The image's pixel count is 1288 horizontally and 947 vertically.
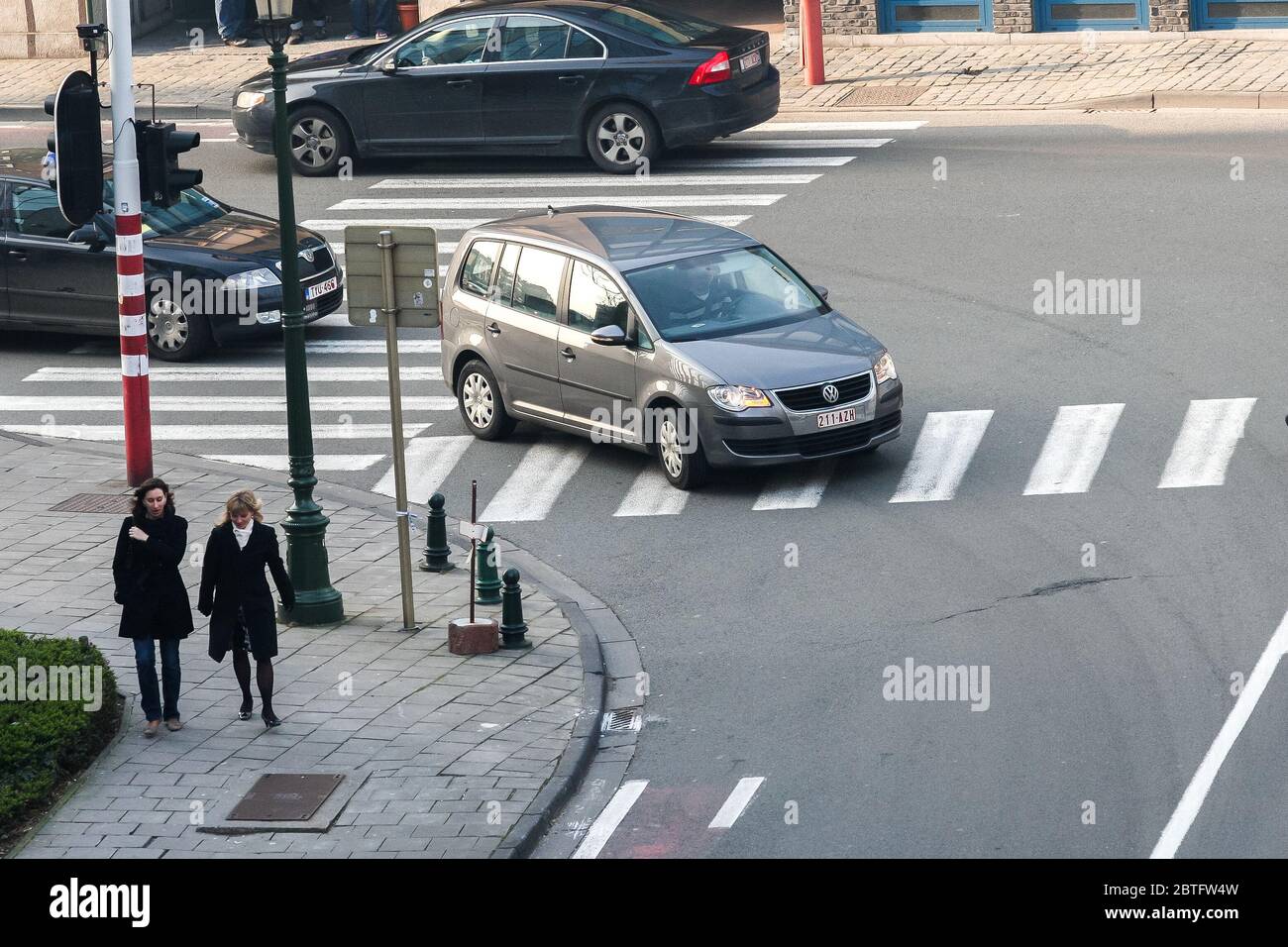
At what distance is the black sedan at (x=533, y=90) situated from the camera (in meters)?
24.0

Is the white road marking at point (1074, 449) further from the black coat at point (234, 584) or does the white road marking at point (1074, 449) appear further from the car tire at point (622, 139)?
the car tire at point (622, 139)

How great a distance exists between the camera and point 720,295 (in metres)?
16.1

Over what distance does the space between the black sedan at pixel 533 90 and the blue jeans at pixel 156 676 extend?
14072 mm

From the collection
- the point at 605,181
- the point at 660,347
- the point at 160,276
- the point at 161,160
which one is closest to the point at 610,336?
the point at 660,347

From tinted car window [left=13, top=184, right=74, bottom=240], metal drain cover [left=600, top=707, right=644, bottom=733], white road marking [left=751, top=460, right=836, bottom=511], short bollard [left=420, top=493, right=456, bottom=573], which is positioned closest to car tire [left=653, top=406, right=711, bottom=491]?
white road marking [left=751, top=460, right=836, bottom=511]

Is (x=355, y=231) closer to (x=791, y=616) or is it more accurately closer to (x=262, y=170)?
(x=791, y=616)

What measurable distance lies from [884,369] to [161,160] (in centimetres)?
565

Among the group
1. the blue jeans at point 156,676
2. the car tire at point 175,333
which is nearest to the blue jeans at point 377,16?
the car tire at point 175,333

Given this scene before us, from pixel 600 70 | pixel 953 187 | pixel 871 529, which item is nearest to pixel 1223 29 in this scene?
pixel 953 187

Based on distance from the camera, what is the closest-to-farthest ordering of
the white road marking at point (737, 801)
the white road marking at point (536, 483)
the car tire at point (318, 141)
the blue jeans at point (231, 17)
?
1. the white road marking at point (737, 801)
2. the white road marking at point (536, 483)
3. the car tire at point (318, 141)
4. the blue jeans at point (231, 17)

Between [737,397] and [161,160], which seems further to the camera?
[737,397]

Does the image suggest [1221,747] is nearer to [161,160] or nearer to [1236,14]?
[161,160]

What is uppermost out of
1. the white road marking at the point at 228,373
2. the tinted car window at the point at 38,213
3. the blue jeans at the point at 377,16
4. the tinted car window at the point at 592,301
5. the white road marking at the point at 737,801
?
the blue jeans at the point at 377,16

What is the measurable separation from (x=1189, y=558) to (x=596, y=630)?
4.01m
